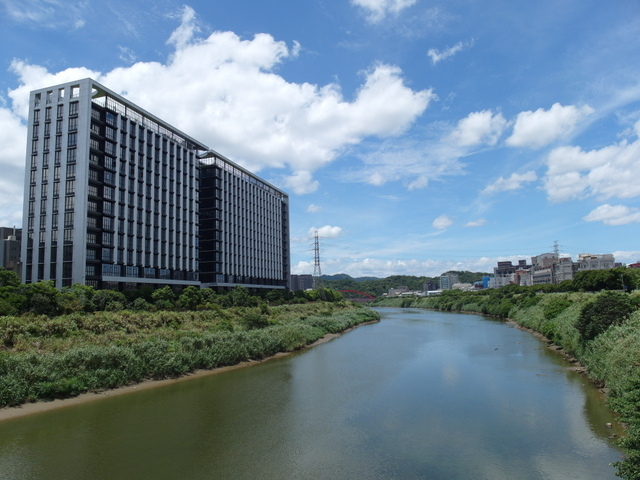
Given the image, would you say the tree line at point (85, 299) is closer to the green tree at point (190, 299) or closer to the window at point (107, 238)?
the green tree at point (190, 299)

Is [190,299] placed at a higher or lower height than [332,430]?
higher

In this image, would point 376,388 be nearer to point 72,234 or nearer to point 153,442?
point 153,442

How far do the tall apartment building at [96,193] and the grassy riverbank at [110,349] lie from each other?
2287 cm

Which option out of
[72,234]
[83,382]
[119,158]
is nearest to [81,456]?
[83,382]

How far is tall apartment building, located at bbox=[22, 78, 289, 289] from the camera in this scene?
55500 millimetres

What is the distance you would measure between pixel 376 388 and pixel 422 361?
10063 millimetres

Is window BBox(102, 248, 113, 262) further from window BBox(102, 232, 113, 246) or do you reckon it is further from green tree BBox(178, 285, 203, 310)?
green tree BBox(178, 285, 203, 310)

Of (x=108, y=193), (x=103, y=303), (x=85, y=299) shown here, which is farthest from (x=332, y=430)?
(x=108, y=193)

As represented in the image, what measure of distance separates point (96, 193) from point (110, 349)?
39532 mm

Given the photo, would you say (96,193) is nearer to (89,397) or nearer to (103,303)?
(103,303)

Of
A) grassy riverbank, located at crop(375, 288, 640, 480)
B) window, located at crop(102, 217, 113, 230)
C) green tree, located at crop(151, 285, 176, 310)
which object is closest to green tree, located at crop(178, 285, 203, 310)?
green tree, located at crop(151, 285, 176, 310)

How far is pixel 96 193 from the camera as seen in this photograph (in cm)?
5744

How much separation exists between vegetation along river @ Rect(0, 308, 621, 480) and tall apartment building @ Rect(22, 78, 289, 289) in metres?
37.3

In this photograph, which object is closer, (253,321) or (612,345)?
(612,345)
